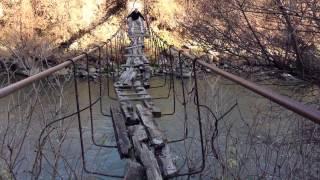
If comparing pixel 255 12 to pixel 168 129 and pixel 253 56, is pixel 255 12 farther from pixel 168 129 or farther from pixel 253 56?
pixel 168 129

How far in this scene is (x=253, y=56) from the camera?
10.3 feet

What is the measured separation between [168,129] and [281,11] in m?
2.89

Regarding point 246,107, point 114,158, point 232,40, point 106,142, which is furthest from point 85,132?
point 232,40

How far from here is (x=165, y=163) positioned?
2.85m

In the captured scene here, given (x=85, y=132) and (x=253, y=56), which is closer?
(x=253, y=56)

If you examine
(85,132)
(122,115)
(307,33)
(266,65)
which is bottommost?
(85,132)

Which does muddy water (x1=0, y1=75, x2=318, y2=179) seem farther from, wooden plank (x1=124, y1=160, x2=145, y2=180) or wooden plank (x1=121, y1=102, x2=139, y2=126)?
wooden plank (x1=121, y1=102, x2=139, y2=126)

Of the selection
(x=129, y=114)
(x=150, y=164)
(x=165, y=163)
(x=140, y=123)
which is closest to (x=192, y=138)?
(x=140, y=123)

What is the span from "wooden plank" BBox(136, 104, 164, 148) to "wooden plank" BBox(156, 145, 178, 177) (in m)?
0.06

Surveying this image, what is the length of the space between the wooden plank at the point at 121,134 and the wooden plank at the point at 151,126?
0.18 m

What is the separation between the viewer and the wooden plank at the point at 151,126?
10.3 feet

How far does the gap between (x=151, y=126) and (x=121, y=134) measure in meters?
0.31

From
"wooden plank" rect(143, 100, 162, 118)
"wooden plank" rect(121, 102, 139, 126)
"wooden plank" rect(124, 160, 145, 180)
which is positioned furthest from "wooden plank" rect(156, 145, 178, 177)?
"wooden plank" rect(143, 100, 162, 118)

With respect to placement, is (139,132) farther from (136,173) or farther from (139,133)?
(136,173)
